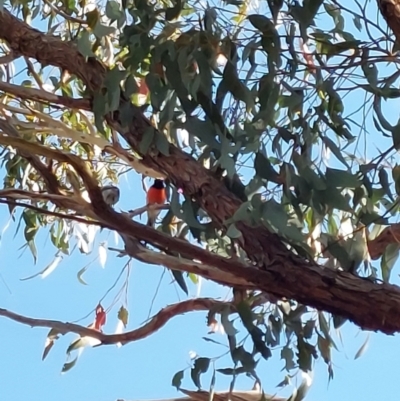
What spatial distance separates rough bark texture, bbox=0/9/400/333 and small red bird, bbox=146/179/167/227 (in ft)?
0.53

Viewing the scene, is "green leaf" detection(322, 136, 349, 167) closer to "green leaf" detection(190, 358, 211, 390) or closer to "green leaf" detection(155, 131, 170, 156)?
"green leaf" detection(155, 131, 170, 156)

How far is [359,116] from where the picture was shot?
164 centimetres

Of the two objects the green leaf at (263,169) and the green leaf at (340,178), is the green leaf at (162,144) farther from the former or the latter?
the green leaf at (340,178)

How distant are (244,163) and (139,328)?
1.27 ft

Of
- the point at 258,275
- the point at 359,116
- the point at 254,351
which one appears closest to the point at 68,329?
the point at 254,351

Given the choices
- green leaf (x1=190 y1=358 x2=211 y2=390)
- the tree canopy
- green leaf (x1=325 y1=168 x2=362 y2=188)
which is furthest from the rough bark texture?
green leaf (x1=190 y1=358 x2=211 y2=390)

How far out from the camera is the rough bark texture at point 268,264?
123 centimetres

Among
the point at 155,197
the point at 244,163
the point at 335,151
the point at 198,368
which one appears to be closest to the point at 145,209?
the point at 155,197

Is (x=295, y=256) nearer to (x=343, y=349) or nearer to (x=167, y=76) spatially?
(x=167, y=76)

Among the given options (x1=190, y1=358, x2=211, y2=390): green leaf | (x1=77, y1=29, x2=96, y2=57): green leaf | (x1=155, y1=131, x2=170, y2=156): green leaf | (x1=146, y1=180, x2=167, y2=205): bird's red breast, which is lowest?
(x1=190, y1=358, x2=211, y2=390): green leaf

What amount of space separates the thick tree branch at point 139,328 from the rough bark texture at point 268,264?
0.29 meters

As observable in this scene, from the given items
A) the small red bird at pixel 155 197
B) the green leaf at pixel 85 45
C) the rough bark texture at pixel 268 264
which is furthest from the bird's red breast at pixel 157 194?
the green leaf at pixel 85 45

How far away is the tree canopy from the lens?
126cm

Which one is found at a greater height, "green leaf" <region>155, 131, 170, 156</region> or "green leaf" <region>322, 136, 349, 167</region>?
"green leaf" <region>155, 131, 170, 156</region>
